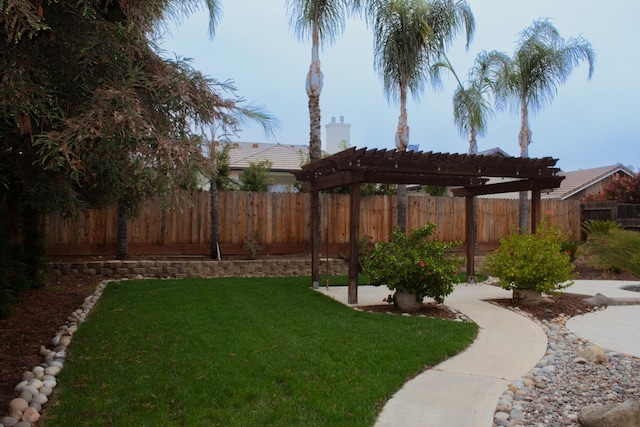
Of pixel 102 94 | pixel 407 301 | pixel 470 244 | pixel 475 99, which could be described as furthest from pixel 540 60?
pixel 102 94

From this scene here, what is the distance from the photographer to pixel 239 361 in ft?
16.9

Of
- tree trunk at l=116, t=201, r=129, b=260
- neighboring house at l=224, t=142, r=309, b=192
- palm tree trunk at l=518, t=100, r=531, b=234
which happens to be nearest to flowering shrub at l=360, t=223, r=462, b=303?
tree trunk at l=116, t=201, r=129, b=260

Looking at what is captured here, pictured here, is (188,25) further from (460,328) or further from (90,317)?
(460,328)

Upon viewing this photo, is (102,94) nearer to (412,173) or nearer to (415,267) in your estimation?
(415,267)

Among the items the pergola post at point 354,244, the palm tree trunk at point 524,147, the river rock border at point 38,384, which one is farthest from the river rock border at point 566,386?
the palm tree trunk at point 524,147

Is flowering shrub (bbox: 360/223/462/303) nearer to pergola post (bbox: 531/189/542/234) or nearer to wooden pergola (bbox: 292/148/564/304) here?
wooden pergola (bbox: 292/148/564/304)

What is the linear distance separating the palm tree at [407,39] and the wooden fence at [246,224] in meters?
1.52

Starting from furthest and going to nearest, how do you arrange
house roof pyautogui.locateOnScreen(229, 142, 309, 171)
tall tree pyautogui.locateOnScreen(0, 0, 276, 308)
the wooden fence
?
house roof pyautogui.locateOnScreen(229, 142, 309, 171) < the wooden fence < tall tree pyautogui.locateOnScreen(0, 0, 276, 308)

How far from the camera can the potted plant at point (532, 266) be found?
8523 mm

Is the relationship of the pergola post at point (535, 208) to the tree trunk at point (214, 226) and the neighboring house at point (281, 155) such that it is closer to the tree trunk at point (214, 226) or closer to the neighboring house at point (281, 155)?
the tree trunk at point (214, 226)

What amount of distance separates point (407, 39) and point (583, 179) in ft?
53.0

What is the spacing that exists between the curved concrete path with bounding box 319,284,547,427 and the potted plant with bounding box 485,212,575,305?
2.55ft

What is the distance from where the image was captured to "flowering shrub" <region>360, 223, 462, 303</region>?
7.90 metres

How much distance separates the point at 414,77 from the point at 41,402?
38.7 feet
